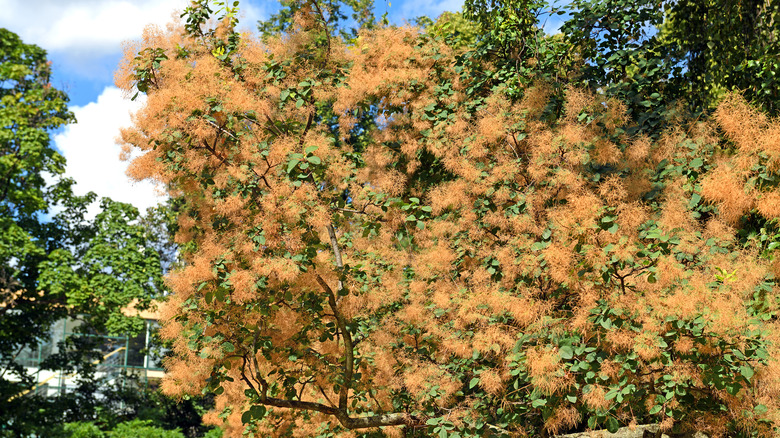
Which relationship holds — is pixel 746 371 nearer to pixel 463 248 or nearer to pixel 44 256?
pixel 463 248

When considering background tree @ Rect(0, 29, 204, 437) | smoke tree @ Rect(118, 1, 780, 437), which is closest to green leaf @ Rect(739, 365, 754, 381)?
smoke tree @ Rect(118, 1, 780, 437)

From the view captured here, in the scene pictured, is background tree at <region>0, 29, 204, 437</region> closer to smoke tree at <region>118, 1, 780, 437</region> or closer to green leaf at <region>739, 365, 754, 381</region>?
smoke tree at <region>118, 1, 780, 437</region>

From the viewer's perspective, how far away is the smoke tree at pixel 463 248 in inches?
158

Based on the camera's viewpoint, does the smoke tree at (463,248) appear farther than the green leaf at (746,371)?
Yes

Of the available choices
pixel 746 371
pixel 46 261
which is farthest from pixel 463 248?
pixel 46 261

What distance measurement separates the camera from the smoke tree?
4.02 meters

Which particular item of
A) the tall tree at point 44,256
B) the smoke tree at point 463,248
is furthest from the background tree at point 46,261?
the smoke tree at point 463,248

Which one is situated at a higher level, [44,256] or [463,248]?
[44,256]

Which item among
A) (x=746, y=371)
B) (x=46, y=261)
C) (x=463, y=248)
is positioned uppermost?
(x=46, y=261)

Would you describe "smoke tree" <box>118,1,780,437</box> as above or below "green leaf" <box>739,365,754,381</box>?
above

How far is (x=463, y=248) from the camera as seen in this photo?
561cm

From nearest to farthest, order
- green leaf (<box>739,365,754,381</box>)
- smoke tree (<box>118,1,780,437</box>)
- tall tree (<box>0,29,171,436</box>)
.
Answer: green leaf (<box>739,365,754,381</box>) < smoke tree (<box>118,1,780,437</box>) < tall tree (<box>0,29,171,436</box>)

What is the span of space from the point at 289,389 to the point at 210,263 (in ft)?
3.81

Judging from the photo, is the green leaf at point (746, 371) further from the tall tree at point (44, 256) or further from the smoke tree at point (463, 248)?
the tall tree at point (44, 256)
